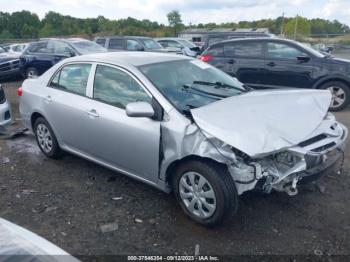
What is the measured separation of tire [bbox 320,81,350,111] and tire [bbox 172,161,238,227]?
5.40 meters

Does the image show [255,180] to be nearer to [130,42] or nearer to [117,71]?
[117,71]

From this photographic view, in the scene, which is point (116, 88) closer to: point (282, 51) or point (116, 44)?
point (282, 51)

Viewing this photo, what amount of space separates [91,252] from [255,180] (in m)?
1.61

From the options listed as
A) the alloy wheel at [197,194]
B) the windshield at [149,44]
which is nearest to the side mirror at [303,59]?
the alloy wheel at [197,194]

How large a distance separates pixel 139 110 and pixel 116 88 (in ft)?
2.41

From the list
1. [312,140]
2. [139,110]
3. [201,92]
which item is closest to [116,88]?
[139,110]

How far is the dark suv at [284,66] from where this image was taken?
7539 mm

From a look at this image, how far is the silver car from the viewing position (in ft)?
10.1

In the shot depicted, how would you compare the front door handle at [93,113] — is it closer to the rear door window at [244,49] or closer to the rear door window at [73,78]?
the rear door window at [73,78]

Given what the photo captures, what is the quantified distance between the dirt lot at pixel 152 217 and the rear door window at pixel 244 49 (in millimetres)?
4365

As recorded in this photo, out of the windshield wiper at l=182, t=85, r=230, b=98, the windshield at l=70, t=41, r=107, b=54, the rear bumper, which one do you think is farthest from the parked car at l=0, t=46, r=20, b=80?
the windshield wiper at l=182, t=85, r=230, b=98

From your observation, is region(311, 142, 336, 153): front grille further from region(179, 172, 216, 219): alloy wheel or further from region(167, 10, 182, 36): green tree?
region(167, 10, 182, 36): green tree

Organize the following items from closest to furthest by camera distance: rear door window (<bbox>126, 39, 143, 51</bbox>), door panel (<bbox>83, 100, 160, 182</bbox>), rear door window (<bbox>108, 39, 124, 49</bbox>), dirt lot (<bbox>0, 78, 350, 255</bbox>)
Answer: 1. dirt lot (<bbox>0, 78, 350, 255</bbox>)
2. door panel (<bbox>83, 100, 160, 182</bbox>)
3. rear door window (<bbox>126, 39, 143, 51</bbox>)
4. rear door window (<bbox>108, 39, 124, 49</bbox>)

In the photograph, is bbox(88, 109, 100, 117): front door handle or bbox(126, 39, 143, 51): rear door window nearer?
bbox(88, 109, 100, 117): front door handle
